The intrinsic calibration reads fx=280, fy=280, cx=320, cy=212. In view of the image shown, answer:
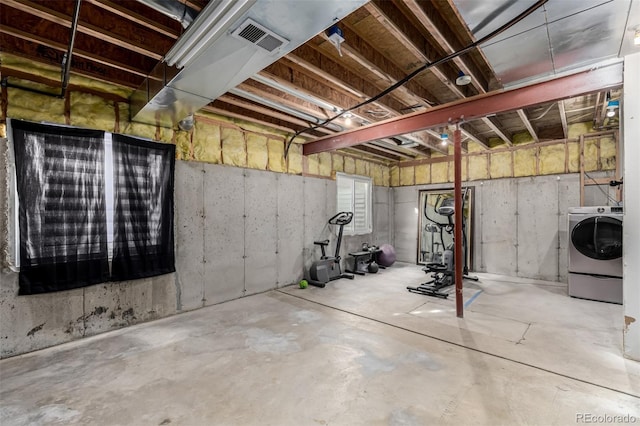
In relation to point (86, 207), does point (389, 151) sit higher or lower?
higher

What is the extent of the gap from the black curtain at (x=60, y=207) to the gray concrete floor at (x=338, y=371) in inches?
31.3

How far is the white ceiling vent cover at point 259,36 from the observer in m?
1.79

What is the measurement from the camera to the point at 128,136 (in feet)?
11.4

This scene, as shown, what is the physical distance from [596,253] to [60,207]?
709 cm

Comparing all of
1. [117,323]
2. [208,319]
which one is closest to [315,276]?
[208,319]

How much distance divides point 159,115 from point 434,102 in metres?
3.65

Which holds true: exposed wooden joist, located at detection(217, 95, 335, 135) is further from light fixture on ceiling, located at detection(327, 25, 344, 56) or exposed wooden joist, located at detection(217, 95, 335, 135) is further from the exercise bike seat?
the exercise bike seat

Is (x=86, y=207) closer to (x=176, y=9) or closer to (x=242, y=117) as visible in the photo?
(x=242, y=117)

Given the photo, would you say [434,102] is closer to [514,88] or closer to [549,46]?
[514,88]

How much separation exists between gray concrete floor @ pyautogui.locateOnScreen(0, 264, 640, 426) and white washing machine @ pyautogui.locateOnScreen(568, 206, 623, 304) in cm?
44

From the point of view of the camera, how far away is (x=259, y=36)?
1900mm

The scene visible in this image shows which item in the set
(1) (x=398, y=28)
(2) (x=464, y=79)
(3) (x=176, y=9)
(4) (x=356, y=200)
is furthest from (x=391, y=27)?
(4) (x=356, y=200)

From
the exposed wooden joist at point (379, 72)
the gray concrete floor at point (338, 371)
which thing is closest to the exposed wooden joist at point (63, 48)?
the exposed wooden joist at point (379, 72)

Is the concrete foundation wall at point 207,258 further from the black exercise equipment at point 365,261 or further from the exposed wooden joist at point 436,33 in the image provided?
the exposed wooden joist at point 436,33
